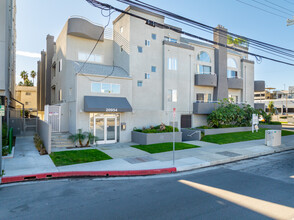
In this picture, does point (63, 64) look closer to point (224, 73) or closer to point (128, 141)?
point (128, 141)

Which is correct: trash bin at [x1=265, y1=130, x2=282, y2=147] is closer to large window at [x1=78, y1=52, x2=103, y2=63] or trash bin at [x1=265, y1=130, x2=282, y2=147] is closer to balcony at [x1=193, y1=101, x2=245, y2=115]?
balcony at [x1=193, y1=101, x2=245, y2=115]

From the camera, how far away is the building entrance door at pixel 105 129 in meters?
16.2

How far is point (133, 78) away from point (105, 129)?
520cm

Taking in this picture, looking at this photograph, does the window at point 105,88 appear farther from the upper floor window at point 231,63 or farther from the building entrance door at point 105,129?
the upper floor window at point 231,63

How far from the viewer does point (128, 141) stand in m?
17.4

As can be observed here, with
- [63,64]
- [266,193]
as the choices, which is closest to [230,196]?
[266,193]

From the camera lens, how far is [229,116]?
859 inches

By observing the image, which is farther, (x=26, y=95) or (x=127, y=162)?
(x=26, y=95)

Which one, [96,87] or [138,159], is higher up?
[96,87]

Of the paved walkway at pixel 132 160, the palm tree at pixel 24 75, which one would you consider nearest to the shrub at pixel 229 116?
the paved walkway at pixel 132 160

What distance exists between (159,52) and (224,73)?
30.1 ft

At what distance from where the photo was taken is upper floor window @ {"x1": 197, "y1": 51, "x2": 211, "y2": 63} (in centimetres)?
2386

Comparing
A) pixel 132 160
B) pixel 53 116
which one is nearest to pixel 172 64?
pixel 53 116

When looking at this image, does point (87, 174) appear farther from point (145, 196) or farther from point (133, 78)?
point (133, 78)
